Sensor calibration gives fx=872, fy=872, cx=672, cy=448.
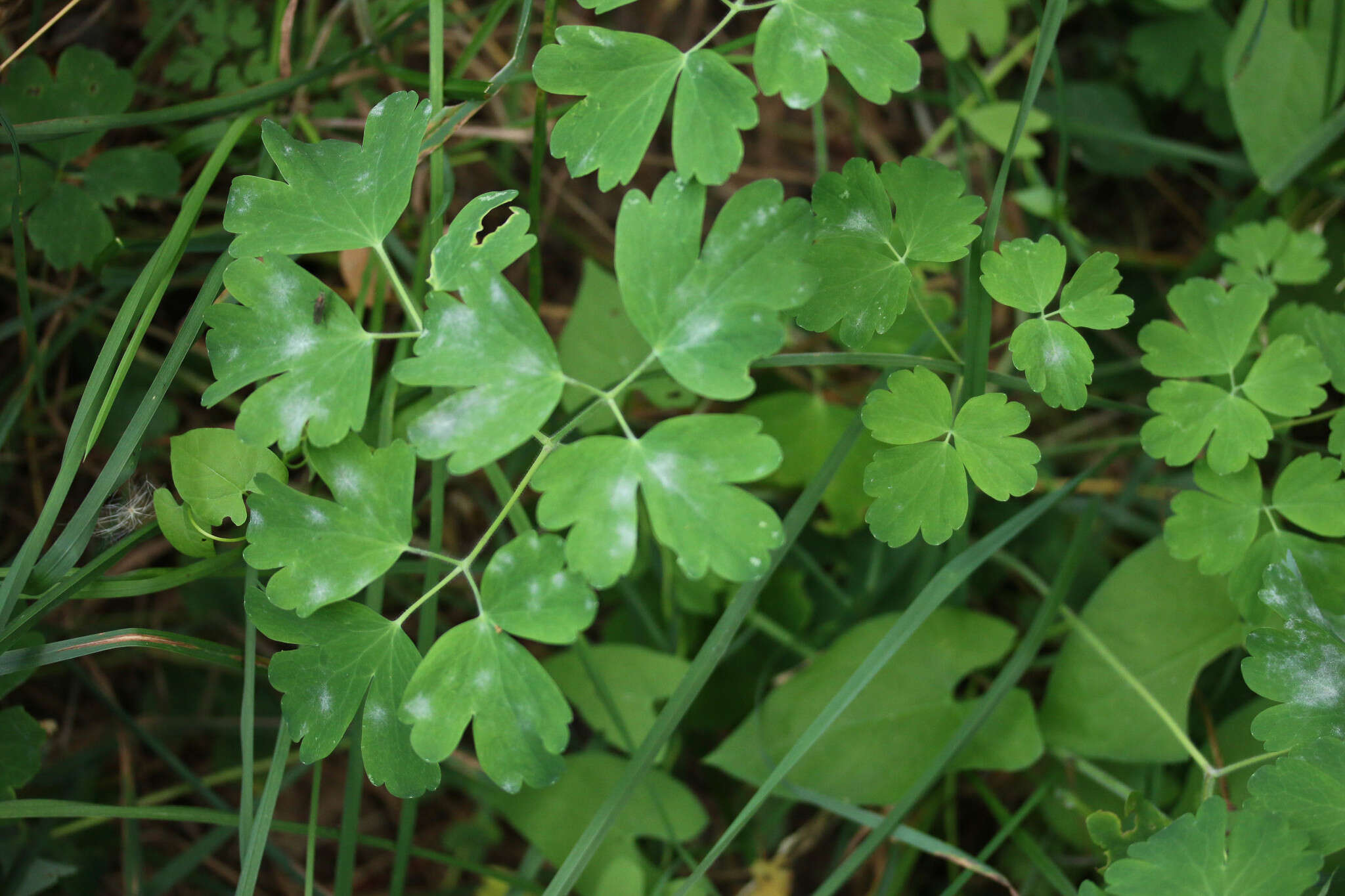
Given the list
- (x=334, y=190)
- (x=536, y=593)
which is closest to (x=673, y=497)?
(x=536, y=593)

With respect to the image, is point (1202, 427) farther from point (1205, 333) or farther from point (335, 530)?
point (335, 530)

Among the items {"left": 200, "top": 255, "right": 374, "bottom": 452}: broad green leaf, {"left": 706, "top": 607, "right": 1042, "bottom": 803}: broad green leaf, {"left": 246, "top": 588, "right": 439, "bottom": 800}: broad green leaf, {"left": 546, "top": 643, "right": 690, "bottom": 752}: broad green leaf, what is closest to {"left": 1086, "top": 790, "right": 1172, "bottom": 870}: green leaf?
{"left": 706, "top": 607, "right": 1042, "bottom": 803}: broad green leaf

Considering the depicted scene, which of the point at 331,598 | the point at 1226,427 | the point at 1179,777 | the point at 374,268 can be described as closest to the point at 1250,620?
the point at 1226,427

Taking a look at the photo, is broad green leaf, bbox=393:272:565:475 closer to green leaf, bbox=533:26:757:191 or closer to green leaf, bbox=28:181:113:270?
green leaf, bbox=533:26:757:191

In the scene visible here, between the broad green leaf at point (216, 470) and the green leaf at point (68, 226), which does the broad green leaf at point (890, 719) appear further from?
the green leaf at point (68, 226)

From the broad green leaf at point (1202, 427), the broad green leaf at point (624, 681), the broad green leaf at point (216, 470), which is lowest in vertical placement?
the broad green leaf at point (624, 681)

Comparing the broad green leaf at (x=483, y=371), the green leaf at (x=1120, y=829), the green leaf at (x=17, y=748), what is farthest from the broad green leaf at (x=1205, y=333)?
the green leaf at (x=17, y=748)
